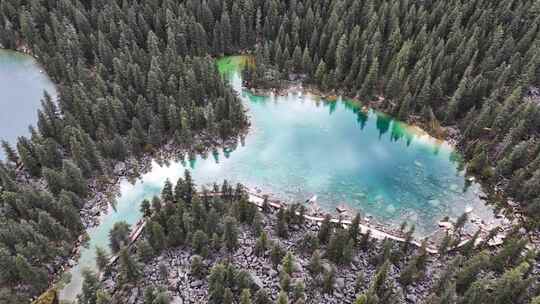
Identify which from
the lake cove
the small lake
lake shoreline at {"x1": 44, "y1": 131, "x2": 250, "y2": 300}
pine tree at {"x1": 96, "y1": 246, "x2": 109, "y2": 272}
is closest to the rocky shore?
pine tree at {"x1": 96, "y1": 246, "x2": 109, "y2": 272}

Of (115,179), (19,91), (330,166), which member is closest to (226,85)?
(330,166)

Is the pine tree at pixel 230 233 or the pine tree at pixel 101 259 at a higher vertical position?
the pine tree at pixel 230 233

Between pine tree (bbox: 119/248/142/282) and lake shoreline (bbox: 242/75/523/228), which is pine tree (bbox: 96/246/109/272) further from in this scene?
lake shoreline (bbox: 242/75/523/228)

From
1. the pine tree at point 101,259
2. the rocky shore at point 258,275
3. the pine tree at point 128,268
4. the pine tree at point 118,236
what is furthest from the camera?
the pine tree at point 118,236

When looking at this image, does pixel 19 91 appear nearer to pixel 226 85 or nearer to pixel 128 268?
pixel 226 85

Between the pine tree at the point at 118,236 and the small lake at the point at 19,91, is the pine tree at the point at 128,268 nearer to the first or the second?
the pine tree at the point at 118,236

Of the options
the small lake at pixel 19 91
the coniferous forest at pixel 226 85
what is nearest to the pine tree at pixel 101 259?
the coniferous forest at pixel 226 85
